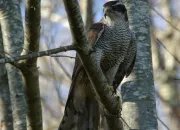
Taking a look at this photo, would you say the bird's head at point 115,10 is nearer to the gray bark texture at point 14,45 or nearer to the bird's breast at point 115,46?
the bird's breast at point 115,46

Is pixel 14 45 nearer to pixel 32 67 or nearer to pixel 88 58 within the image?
pixel 32 67

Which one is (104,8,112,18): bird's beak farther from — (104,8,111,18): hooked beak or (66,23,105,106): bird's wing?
(66,23,105,106): bird's wing

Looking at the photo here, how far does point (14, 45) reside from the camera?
158 inches

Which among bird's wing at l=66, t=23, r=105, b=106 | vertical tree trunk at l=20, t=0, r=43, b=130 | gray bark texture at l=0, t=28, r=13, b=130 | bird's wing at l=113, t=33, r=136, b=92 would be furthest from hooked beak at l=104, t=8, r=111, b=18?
vertical tree trunk at l=20, t=0, r=43, b=130

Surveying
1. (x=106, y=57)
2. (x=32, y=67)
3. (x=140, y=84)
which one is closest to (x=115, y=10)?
(x=106, y=57)

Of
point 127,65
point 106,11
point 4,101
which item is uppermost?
point 106,11

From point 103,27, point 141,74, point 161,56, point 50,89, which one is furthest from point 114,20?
point 50,89

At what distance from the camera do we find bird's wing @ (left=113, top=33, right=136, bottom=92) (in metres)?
4.54

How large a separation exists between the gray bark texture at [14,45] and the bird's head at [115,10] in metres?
0.81

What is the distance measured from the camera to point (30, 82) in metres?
3.31

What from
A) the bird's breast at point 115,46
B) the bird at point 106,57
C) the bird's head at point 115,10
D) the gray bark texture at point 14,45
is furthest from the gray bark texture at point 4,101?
the bird's head at point 115,10

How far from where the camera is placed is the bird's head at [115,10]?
452cm

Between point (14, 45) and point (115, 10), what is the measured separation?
1048 mm

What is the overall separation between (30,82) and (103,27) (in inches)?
51.8
